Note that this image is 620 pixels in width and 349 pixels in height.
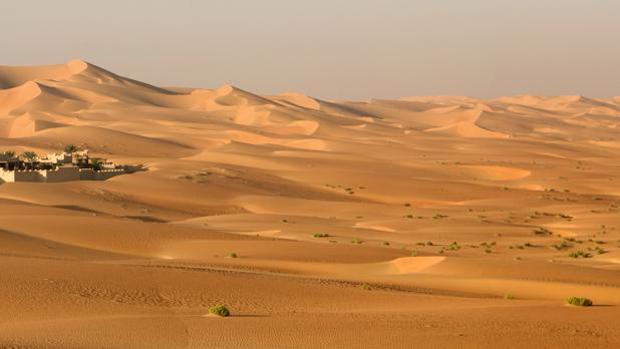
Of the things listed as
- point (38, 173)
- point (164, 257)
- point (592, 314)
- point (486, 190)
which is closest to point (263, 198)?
point (38, 173)

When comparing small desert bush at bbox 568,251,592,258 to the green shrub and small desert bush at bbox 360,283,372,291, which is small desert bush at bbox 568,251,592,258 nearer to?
small desert bush at bbox 360,283,372,291

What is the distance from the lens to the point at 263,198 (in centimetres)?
4844

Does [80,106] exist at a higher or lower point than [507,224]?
higher

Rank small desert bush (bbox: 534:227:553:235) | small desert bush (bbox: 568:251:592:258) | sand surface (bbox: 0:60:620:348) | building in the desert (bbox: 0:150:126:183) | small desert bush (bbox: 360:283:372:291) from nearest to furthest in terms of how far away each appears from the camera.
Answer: sand surface (bbox: 0:60:620:348) → small desert bush (bbox: 360:283:372:291) → small desert bush (bbox: 568:251:592:258) → small desert bush (bbox: 534:227:553:235) → building in the desert (bbox: 0:150:126:183)

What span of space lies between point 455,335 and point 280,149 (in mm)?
71671

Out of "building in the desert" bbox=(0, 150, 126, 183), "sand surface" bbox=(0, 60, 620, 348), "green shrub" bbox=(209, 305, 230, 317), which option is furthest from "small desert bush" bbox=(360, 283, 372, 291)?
"building in the desert" bbox=(0, 150, 126, 183)

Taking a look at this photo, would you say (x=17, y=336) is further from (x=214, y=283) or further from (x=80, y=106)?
(x=80, y=106)

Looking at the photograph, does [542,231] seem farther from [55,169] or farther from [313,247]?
[55,169]

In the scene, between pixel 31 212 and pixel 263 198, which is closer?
pixel 31 212

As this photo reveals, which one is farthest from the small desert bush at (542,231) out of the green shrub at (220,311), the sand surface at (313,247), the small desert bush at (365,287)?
the green shrub at (220,311)

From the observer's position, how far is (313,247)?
27312 mm

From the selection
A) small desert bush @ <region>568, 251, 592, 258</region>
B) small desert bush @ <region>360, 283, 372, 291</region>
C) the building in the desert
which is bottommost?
small desert bush @ <region>568, 251, 592, 258</region>

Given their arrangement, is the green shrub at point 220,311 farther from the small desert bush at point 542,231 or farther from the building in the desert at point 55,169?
the building in the desert at point 55,169

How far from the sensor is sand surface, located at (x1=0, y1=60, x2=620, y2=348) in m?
13.7
